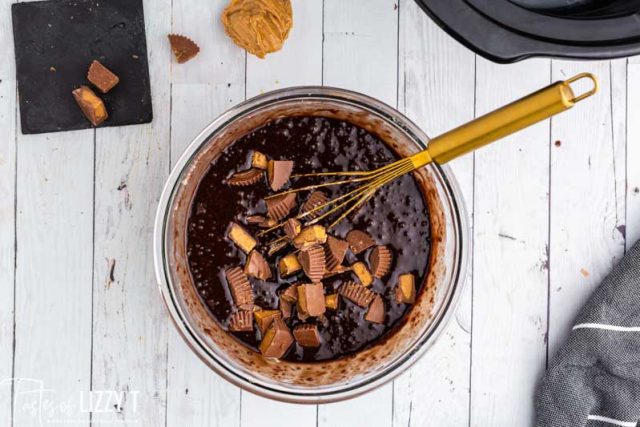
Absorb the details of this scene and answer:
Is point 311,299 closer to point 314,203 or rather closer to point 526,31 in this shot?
point 314,203

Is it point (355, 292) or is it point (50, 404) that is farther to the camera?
point (50, 404)

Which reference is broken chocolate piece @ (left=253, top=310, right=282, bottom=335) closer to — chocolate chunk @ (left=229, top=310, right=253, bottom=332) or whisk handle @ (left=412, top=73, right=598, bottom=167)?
chocolate chunk @ (left=229, top=310, right=253, bottom=332)

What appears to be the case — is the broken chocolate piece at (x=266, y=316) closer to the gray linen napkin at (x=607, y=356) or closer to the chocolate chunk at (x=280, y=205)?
the chocolate chunk at (x=280, y=205)

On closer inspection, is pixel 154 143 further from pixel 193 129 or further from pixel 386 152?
pixel 386 152

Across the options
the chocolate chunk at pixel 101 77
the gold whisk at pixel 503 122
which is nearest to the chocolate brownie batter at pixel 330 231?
the gold whisk at pixel 503 122

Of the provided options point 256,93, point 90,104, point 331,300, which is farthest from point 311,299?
point 90,104
